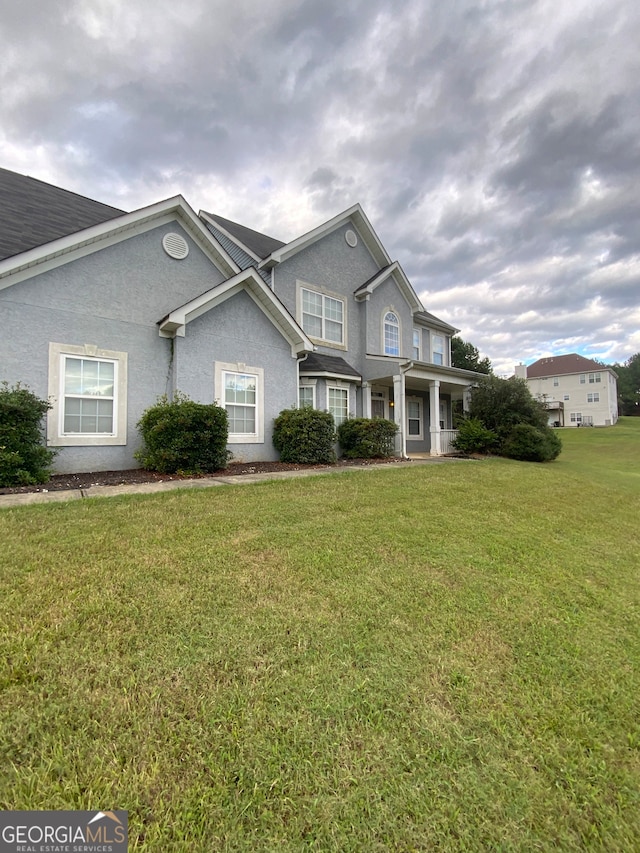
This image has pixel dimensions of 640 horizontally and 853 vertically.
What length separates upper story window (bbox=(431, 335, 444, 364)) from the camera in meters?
19.4

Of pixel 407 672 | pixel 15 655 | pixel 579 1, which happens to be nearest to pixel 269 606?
A: pixel 407 672

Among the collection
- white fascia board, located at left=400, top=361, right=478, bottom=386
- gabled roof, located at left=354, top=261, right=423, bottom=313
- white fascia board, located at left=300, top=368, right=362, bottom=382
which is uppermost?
gabled roof, located at left=354, top=261, right=423, bottom=313

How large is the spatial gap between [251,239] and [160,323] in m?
7.49

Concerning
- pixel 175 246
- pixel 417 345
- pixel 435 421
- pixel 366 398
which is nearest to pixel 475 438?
pixel 435 421

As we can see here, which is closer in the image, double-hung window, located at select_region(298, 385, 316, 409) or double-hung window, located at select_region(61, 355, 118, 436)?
double-hung window, located at select_region(61, 355, 118, 436)

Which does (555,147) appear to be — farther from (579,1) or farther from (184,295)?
(184,295)

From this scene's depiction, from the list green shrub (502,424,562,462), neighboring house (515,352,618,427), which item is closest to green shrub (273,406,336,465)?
green shrub (502,424,562,462)

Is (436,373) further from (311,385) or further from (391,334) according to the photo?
(311,385)

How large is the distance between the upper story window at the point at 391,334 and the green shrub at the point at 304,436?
666 cm

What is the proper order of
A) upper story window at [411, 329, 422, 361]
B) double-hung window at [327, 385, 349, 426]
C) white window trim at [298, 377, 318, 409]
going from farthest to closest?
upper story window at [411, 329, 422, 361] → double-hung window at [327, 385, 349, 426] → white window trim at [298, 377, 318, 409]

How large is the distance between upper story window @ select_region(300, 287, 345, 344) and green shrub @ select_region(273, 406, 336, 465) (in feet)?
14.2

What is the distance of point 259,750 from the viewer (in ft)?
5.31

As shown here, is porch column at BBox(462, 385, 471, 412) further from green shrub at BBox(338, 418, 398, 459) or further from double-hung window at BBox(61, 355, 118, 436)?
double-hung window at BBox(61, 355, 118, 436)

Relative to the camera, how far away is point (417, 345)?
60.4ft
